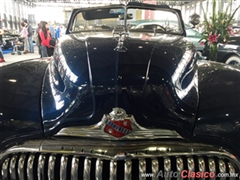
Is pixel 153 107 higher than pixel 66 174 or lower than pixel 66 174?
higher

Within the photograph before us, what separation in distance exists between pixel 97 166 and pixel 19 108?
58cm

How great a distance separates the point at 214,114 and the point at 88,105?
0.70 m

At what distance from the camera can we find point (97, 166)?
1.25 m

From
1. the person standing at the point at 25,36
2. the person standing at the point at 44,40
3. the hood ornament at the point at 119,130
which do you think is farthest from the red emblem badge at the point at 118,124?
the person standing at the point at 25,36

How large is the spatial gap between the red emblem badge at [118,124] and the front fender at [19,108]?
0.38 m

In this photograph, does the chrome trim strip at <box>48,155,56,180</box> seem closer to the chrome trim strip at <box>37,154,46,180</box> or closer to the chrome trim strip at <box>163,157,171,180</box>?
the chrome trim strip at <box>37,154,46,180</box>

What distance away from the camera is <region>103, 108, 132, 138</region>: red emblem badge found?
4.37 ft

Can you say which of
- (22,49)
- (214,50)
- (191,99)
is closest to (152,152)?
(191,99)

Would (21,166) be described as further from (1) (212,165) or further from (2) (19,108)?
(1) (212,165)

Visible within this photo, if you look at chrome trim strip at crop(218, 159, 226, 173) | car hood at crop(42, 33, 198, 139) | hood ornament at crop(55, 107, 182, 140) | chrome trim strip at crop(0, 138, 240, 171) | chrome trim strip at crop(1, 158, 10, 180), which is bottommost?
chrome trim strip at crop(1, 158, 10, 180)

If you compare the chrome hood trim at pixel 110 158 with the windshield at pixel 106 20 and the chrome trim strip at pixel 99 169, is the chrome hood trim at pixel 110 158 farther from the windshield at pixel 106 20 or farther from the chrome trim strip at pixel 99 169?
the windshield at pixel 106 20

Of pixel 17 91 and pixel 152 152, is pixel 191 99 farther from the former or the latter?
pixel 17 91

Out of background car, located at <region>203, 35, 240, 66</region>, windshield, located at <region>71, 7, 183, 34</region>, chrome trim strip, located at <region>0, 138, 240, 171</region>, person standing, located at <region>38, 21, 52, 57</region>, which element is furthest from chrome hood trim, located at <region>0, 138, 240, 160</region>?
person standing, located at <region>38, 21, 52, 57</region>

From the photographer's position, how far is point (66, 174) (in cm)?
128
